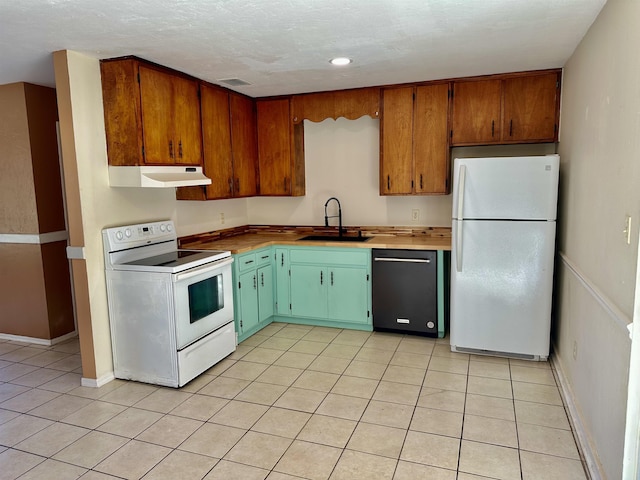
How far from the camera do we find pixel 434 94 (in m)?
3.94

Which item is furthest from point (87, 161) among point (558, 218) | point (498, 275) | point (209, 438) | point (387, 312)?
point (558, 218)

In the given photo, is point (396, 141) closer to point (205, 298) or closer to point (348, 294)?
point (348, 294)

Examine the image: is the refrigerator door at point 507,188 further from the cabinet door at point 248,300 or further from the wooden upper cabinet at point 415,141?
the cabinet door at point 248,300

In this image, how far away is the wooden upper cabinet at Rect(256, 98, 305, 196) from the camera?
4535mm

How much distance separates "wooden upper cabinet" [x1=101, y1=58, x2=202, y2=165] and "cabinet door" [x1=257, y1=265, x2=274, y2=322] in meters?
1.37

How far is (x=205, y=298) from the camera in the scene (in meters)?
3.37

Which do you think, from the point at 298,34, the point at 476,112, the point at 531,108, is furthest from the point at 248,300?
the point at 531,108

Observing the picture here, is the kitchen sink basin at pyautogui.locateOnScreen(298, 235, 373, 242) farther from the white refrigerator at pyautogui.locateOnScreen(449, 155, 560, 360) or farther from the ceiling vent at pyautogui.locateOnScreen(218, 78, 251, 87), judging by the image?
the ceiling vent at pyautogui.locateOnScreen(218, 78, 251, 87)

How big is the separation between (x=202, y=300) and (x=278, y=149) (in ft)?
6.34

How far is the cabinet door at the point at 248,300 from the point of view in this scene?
3922mm

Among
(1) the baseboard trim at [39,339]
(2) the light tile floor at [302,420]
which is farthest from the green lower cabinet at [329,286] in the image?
(1) the baseboard trim at [39,339]

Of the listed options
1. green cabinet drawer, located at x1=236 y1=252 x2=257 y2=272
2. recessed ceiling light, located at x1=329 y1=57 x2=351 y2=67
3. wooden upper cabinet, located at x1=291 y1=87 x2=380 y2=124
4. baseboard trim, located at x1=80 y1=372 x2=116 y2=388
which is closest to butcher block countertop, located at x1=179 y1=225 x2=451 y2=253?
green cabinet drawer, located at x1=236 y1=252 x2=257 y2=272

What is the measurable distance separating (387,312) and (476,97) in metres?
2.03

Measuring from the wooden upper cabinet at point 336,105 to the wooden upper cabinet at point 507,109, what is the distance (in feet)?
2.47
